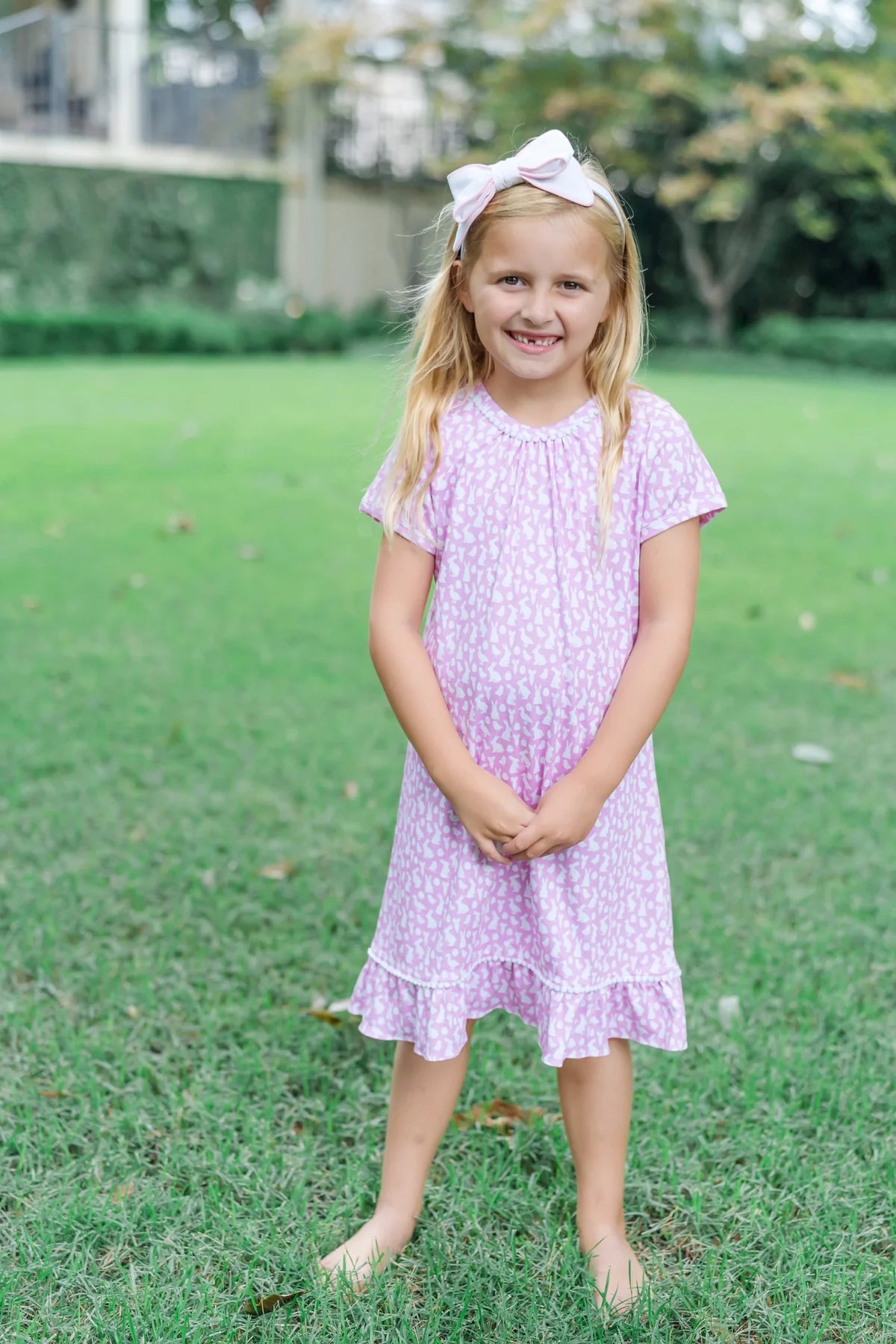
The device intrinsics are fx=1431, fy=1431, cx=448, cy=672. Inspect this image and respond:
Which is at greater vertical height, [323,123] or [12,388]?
[323,123]

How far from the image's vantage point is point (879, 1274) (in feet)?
5.95

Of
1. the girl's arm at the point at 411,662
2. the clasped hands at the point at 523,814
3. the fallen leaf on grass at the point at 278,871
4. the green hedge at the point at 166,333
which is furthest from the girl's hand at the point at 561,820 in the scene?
the green hedge at the point at 166,333

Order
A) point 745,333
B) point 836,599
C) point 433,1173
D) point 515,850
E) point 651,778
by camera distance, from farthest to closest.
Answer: point 745,333
point 836,599
point 433,1173
point 651,778
point 515,850

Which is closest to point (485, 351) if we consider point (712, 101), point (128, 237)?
point (128, 237)

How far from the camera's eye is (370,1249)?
1.81m

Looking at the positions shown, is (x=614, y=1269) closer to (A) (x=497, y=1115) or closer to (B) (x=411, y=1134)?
(B) (x=411, y=1134)

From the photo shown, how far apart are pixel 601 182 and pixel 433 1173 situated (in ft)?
4.42

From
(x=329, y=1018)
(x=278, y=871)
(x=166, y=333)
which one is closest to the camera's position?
(x=329, y=1018)

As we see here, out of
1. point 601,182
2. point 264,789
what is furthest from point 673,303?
point 601,182

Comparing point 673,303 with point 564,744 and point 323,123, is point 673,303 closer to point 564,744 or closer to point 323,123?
point 323,123

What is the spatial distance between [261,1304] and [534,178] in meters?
1.36

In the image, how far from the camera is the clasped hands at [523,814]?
1.63 meters

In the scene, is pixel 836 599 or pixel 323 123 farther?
pixel 323 123

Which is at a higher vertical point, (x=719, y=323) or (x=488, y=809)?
(x=488, y=809)
